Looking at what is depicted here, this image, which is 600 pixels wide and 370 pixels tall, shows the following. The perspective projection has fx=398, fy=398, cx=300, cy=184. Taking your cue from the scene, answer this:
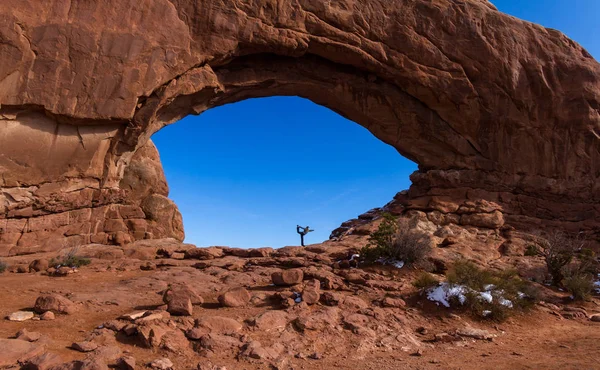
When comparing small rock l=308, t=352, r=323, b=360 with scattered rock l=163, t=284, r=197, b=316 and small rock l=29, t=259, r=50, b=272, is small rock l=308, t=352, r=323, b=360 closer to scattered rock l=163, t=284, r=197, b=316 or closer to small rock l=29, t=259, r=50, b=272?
scattered rock l=163, t=284, r=197, b=316

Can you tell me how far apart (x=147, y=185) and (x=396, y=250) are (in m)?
10.3

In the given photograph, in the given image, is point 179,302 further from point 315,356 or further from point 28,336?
point 315,356

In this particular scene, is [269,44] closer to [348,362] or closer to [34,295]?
[34,295]

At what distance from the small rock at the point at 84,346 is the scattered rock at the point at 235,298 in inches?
97.4

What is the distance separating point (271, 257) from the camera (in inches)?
495

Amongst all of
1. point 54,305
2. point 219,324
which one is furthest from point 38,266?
point 219,324

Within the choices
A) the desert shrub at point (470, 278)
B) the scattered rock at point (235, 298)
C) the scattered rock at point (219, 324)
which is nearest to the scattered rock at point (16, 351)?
the scattered rock at point (219, 324)

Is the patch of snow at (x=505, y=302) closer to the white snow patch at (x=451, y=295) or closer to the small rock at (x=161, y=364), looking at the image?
the white snow patch at (x=451, y=295)

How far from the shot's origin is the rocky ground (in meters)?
5.55

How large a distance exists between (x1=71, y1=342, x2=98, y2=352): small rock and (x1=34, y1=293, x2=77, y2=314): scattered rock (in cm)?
161

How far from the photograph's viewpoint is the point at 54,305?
263 inches

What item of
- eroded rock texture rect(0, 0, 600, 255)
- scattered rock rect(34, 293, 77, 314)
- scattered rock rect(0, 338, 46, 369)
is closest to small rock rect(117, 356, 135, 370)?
scattered rock rect(0, 338, 46, 369)

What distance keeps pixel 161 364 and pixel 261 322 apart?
1.93 metres

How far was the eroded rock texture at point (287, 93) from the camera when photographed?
13125mm
